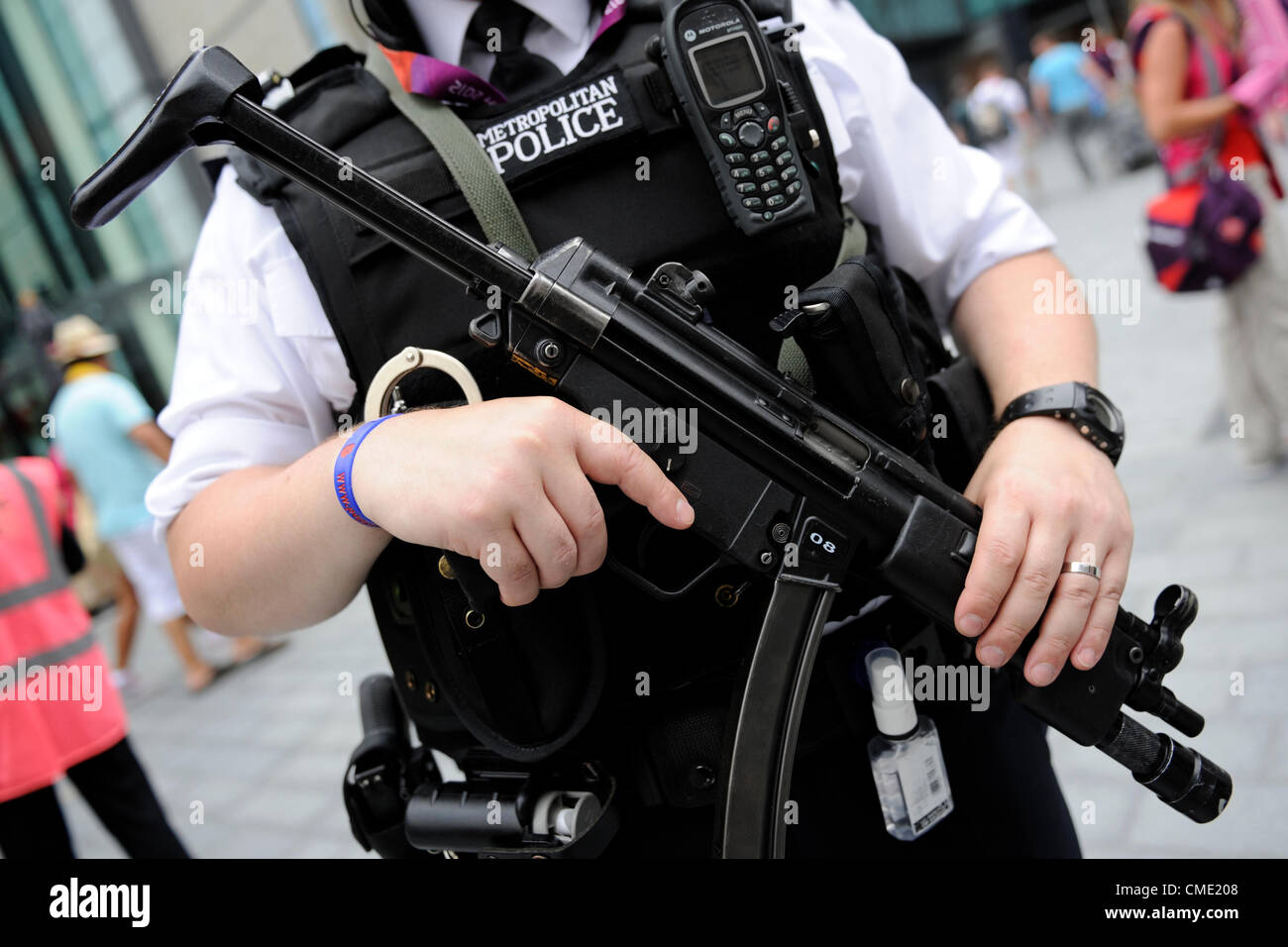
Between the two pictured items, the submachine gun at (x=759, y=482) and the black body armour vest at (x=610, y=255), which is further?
the black body armour vest at (x=610, y=255)

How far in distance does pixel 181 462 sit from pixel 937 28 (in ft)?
81.6

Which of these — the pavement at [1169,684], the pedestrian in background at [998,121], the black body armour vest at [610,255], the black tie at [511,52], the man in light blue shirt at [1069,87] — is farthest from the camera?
the man in light blue shirt at [1069,87]

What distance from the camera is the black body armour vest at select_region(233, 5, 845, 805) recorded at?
1.16 m

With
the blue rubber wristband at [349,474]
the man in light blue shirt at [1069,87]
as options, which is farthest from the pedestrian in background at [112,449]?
the man in light blue shirt at [1069,87]

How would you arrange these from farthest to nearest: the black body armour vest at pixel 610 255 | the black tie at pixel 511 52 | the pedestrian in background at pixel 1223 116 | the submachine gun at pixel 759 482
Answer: the pedestrian in background at pixel 1223 116
the black tie at pixel 511 52
the black body armour vest at pixel 610 255
the submachine gun at pixel 759 482

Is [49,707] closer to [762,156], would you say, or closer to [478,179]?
[478,179]

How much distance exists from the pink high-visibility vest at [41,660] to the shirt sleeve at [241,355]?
6.06 feet

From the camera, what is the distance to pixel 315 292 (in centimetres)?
118

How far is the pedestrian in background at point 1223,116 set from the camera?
3.37 meters

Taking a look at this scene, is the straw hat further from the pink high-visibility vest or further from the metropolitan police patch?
the metropolitan police patch

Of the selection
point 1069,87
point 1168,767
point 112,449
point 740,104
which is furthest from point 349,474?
point 1069,87

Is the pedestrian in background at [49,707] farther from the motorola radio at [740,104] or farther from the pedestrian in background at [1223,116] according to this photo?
the pedestrian in background at [1223,116]

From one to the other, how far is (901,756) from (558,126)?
86 centimetres

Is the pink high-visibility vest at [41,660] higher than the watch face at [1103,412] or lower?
lower
